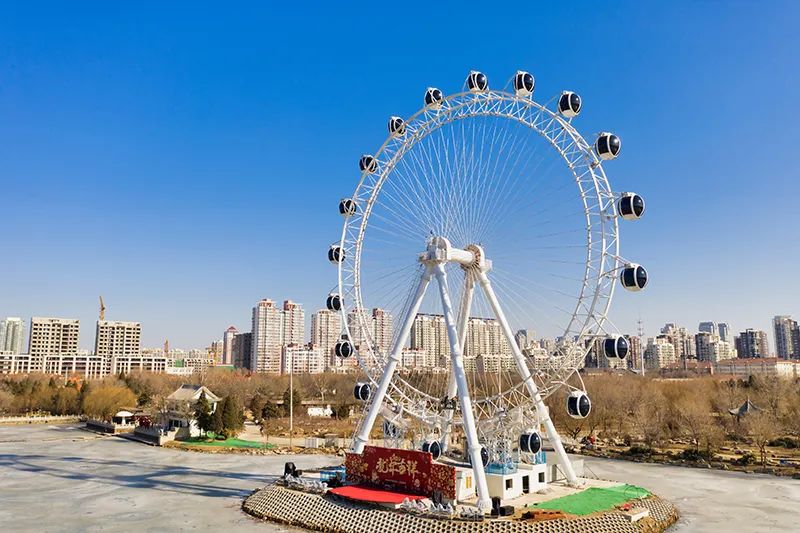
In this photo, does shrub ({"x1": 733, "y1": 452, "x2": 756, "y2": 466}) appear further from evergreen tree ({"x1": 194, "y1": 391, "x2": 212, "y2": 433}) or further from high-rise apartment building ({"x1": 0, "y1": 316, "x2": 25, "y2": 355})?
high-rise apartment building ({"x1": 0, "y1": 316, "x2": 25, "y2": 355})

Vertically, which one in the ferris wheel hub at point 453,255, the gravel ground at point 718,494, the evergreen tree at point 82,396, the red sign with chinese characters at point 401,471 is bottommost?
the gravel ground at point 718,494

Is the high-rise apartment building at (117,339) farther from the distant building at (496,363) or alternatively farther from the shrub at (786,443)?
the shrub at (786,443)

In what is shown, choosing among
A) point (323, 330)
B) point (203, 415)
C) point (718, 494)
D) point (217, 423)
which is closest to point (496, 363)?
point (217, 423)

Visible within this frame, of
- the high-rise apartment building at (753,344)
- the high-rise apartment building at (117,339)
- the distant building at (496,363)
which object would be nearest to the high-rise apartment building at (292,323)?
the high-rise apartment building at (117,339)

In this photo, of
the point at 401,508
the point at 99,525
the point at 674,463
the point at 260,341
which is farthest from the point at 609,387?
the point at 260,341

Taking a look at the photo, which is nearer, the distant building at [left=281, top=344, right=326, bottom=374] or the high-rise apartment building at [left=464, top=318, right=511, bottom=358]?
the high-rise apartment building at [left=464, top=318, right=511, bottom=358]

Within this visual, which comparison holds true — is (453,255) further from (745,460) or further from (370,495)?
(745,460)

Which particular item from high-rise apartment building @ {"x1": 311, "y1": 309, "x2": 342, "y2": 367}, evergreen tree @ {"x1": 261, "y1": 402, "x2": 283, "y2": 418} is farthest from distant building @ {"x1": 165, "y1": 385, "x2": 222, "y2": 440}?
high-rise apartment building @ {"x1": 311, "y1": 309, "x2": 342, "y2": 367}
